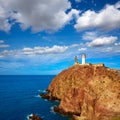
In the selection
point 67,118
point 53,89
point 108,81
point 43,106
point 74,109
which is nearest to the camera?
point 108,81

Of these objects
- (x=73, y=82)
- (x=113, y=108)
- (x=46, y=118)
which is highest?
(x=73, y=82)

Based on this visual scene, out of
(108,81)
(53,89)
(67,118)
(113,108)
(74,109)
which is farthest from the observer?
(53,89)

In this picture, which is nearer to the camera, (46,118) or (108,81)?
(108,81)

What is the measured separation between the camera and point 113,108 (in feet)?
237

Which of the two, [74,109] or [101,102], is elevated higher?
[101,102]

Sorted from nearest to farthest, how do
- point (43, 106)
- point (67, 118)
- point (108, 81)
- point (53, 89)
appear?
point (108, 81) < point (67, 118) < point (43, 106) < point (53, 89)

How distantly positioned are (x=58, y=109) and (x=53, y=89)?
4000 cm

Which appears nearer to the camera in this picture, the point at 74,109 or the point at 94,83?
the point at 94,83

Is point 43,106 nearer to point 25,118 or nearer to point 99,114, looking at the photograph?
point 25,118

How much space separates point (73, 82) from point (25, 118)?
3980 centimetres

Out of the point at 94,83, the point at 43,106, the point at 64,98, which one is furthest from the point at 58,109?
the point at 94,83

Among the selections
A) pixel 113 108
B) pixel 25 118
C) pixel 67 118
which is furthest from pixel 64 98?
pixel 113 108

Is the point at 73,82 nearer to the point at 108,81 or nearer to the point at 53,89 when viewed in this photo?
the point at 53,89

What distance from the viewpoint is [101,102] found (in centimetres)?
7606
